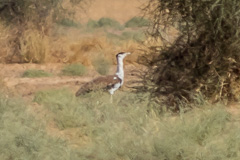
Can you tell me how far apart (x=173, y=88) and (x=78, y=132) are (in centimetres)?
171

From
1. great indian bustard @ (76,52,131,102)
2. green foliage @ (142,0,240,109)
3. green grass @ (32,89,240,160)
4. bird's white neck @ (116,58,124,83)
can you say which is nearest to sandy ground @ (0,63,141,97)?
bird's white neck @ (116,58,124,83)

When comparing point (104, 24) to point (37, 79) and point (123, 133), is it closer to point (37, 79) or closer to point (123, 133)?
point (37, 79)

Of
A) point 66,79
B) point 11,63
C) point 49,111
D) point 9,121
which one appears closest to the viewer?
point 9,121

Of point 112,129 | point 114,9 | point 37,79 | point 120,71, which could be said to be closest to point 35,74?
point 37,79

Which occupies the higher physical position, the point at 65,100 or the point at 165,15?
the point at 165,15

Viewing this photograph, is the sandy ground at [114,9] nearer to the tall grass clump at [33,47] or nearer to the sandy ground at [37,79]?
the tall grass clump at [33,47]

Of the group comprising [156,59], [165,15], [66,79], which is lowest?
[66,79]

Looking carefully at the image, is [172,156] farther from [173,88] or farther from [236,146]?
[173,88]

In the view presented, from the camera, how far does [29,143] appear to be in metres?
8.18

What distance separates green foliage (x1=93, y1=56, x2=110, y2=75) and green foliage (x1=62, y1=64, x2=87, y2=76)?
426 mm

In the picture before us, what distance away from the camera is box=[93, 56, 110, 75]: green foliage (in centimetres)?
1958

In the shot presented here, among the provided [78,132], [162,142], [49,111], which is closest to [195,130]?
[162,142]

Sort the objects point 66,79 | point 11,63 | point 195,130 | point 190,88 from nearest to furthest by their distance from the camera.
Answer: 1. point 195,130
2. point 190,88
3. point 66,79
4. point 11,63

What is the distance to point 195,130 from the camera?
7535mm
